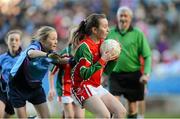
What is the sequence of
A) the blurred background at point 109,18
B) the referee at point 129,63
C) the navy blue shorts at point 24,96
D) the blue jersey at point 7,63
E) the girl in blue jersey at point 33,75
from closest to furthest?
1. the girl in blue jersey at point 33,75
2. the navy blue shorts at point 24,96
3. the blue jersey at point 7,63
4. the referee at point 129,63
5. the blurred background at point 109,18

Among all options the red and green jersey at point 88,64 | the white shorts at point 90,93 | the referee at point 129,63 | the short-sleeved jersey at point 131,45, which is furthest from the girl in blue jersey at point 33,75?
the short-sleeved jersey at point 131,45

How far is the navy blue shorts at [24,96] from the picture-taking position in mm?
12445

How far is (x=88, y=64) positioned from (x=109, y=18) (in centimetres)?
1267

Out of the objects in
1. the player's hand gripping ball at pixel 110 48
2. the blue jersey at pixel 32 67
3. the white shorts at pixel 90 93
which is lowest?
the white shorts at pixel 90 93

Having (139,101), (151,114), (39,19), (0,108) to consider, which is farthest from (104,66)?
(39,19)

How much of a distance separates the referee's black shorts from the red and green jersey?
361cm

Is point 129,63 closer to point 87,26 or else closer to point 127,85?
point 127,85

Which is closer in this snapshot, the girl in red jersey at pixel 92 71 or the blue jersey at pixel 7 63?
the girl in red jersey at pixel 92 71

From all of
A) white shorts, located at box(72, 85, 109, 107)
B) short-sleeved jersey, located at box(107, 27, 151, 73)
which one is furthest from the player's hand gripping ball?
short-sleeved jersey, located at box(107, 27, 151, 73)

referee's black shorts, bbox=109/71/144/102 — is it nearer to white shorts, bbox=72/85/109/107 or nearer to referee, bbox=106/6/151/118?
referee, bbox=106/6/151/118

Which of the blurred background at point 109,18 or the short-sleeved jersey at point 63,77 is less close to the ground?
the blurred background at point 109,18

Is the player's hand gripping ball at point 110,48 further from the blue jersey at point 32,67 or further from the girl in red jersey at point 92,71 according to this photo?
the blue jersey at point 32,67

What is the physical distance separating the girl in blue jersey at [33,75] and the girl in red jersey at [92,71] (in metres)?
0.82

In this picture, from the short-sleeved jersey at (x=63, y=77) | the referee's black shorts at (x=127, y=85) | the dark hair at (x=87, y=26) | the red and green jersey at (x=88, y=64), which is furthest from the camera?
the referee's black shorts at (x=127, y=85)
